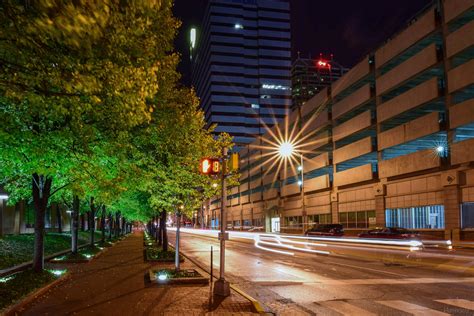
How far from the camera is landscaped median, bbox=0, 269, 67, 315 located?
1057 centimetres

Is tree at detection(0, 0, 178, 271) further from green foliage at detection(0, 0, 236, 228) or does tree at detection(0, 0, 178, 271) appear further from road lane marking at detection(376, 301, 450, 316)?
road lane marking at detection(376, 301, 450, 316)

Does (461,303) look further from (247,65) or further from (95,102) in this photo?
(247,65)

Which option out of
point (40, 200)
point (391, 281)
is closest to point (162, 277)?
point (40, 200)

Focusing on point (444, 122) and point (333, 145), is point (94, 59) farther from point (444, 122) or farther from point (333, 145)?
point (333, 145)

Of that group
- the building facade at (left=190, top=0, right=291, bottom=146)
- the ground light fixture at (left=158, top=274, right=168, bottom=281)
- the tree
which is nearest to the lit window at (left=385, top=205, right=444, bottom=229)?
the ground light fixture at (left=158, top=274, right=168, bottom=281)

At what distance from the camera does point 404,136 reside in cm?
4459

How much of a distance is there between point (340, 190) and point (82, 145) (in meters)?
49.8

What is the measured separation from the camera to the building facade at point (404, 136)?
3797 centimetres

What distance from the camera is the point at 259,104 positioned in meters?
151

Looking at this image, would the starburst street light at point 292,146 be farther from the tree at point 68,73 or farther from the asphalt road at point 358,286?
the tree at point 68,73

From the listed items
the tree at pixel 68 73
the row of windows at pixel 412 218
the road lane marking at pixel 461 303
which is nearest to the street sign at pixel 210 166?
the tree at pixel 68 73

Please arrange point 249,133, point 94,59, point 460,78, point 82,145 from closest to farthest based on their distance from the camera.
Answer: point 94,59
point 82,145
point 460,78
point 249,133

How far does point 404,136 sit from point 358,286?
108 ft

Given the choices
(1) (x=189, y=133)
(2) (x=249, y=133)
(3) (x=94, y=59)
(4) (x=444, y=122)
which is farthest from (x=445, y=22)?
(2) (x=249, y=133)
